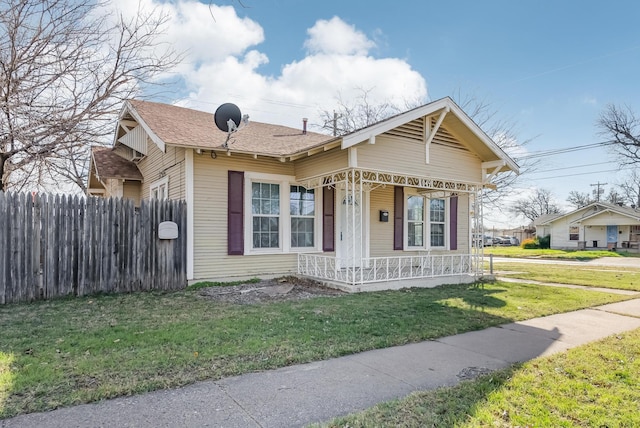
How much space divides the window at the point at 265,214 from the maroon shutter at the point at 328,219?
1.29 meters

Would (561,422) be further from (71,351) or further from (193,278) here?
(193,278)

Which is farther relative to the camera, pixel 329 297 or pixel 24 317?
pixel 329 297

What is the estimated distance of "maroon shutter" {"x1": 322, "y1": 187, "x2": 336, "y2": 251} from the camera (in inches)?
411

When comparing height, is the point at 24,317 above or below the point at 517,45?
below

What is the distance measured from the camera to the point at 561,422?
2797 millimetres

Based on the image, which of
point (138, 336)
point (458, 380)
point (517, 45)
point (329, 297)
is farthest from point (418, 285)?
point (517, 45)

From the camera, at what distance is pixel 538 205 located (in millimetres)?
64062

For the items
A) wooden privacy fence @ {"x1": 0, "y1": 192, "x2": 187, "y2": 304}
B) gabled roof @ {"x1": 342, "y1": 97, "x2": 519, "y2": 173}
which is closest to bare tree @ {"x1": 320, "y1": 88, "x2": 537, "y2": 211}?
gabled roof @ {"x1": 342, "y1": 97, "x2": 519, "y2": 173}

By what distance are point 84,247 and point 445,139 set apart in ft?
29.5

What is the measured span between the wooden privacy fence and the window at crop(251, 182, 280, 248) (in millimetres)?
1745

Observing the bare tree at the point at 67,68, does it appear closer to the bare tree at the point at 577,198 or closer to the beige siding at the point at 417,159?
the beige siding at the point at 417,159

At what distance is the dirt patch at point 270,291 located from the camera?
753 centimetres

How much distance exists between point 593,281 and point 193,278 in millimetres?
11357

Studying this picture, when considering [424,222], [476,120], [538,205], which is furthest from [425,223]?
[538,205]
